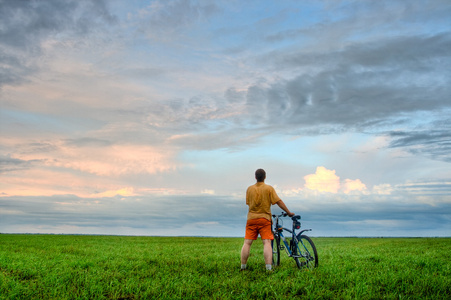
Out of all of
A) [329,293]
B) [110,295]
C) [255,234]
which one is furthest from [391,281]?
[110,295]

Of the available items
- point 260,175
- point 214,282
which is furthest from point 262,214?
point 214,282

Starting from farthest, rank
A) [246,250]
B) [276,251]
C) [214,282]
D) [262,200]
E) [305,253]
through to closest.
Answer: [276,251], [305,253], [246,250], [262,200], [214,282]

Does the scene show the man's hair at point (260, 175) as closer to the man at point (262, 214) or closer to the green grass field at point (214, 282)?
the man at point (262, 214)

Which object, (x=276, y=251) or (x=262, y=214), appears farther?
(x=276, y=251)

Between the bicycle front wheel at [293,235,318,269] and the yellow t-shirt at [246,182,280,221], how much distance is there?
118cm

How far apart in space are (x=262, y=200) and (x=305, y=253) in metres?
2.03

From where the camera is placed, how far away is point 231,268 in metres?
10.3

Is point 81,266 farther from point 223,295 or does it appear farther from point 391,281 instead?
point 391,281

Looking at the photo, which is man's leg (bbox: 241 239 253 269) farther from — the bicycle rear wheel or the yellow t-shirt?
the bicycle rear wheel

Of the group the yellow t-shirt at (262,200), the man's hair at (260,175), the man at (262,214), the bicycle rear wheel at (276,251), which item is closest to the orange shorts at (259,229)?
the man at (262,214)

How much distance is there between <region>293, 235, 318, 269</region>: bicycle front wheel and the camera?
9641 millimetres

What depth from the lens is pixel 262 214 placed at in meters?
9.44

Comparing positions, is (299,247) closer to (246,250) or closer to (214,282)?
(246,250)

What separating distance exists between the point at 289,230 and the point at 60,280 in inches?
239
